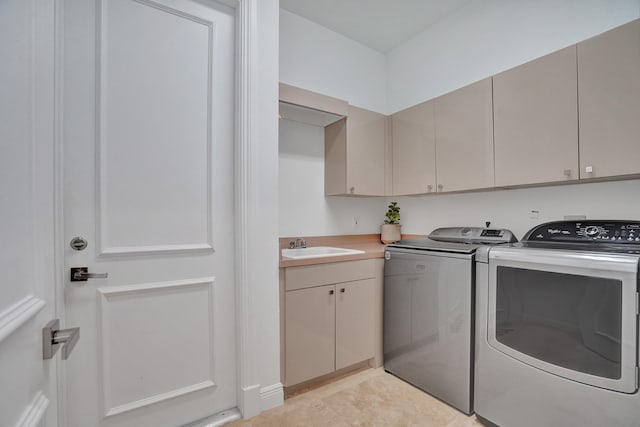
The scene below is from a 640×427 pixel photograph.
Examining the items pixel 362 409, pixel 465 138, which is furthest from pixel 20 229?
pixel 465 138

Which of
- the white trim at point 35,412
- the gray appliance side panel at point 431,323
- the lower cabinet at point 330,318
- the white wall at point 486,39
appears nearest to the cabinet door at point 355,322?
the lower cabinet at point 330,318

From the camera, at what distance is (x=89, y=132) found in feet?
4.50

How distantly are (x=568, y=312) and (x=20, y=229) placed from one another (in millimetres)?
2022

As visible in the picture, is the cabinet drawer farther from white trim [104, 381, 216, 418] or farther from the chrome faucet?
white trim [104, 381, 216, 418]

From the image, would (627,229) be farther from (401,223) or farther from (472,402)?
(401,223)

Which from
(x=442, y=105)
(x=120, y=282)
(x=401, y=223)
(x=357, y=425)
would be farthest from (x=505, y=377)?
(x=120, y=282)

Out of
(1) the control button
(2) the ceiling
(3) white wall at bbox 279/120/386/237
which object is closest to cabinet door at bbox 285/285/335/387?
(3) white wall at bbox 279/120/386/237

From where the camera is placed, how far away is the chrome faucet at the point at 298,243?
250cm

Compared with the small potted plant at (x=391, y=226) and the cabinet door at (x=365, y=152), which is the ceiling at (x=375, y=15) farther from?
the small potted plant at (x=391, y=226)

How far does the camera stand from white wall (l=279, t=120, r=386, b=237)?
8.22ft

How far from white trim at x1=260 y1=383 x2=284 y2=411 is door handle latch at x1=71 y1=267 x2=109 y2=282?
42.6 inches

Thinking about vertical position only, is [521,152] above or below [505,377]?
above

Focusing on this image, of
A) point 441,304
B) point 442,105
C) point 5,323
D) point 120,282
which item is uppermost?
point 442,105

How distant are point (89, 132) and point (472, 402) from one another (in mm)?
2507
